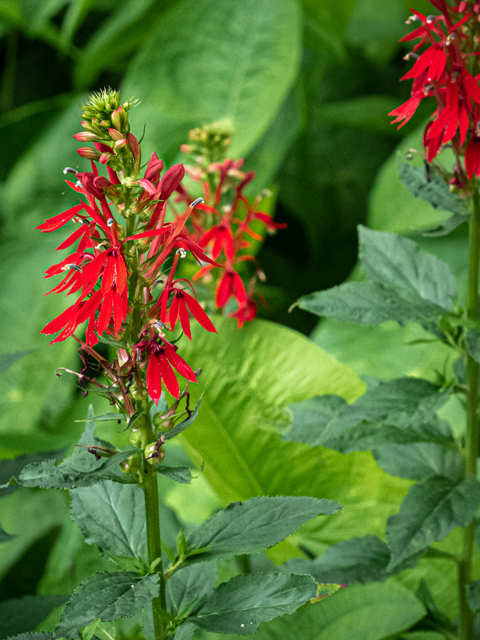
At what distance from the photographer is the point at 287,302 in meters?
1.37

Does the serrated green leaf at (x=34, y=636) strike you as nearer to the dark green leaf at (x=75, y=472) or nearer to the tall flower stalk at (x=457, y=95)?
the dark green leaf at (x=75, y=472)

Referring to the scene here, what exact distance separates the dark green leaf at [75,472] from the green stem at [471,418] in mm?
356

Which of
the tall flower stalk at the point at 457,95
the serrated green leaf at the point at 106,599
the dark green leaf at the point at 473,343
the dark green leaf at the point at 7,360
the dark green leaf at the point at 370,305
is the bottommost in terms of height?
the serrated green leaf at the point at 106,599

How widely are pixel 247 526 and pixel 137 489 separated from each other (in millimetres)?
113

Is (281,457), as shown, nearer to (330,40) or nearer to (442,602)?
(442,602)

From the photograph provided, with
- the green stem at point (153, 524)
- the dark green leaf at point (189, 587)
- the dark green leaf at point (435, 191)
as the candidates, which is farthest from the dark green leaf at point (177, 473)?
the dark green leaf at point (435, 191)

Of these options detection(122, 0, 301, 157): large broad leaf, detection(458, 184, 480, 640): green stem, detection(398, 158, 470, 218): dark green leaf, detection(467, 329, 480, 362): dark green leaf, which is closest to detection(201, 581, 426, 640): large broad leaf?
detection(458, 184, 480, 640): green stem

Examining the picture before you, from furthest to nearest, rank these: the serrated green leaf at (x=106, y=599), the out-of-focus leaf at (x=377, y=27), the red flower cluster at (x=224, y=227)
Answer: the out-of-focus leaf at (x=377, y=27), the red flower cluster at (x=224, y=227), the serrated green leaf at (x=106, y=599)

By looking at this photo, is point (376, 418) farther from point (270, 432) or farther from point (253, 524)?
point (270, 432)

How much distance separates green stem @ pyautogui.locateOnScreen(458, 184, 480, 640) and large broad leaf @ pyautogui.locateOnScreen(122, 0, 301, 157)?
2.25 feet

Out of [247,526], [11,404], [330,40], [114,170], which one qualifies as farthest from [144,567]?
[330,40]

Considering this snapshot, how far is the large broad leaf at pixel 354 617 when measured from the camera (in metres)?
0.66

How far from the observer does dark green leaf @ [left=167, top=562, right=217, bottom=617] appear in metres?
0.52

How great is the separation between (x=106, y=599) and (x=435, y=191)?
1.48 feet
